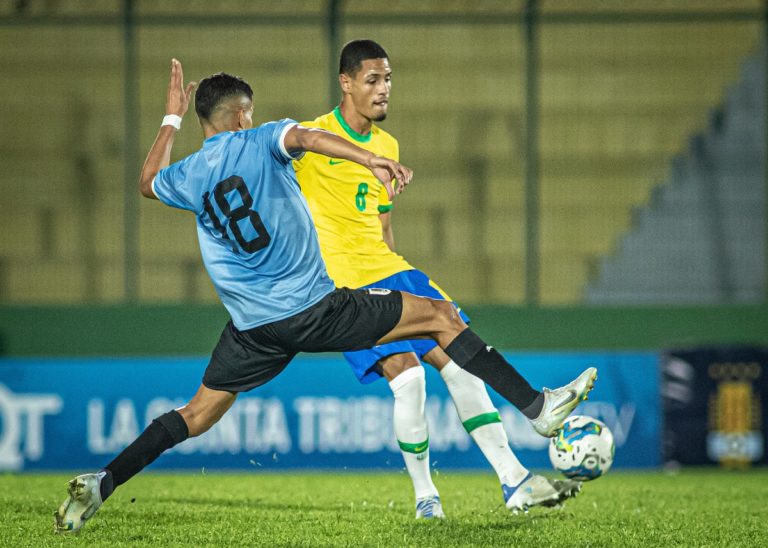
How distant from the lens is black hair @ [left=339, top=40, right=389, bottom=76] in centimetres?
621

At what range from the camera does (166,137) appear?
5.61 meters

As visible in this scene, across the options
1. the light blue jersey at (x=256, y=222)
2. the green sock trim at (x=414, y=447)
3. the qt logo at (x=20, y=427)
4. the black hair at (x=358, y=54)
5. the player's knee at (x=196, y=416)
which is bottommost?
the qt logo at (x=20, y=427)

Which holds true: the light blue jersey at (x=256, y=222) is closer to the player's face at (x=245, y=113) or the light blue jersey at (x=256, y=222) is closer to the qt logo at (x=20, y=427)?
the player's face at (x=245, y=113)

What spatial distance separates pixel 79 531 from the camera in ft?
17.6

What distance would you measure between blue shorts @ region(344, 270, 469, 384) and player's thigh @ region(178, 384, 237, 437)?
2.39 feet

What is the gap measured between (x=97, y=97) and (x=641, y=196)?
4639mm

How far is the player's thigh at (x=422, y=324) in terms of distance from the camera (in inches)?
206

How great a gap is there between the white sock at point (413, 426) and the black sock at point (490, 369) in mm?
774

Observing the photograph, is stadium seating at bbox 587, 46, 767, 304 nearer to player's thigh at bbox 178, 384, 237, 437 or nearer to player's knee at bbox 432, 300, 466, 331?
player's knee at bbox 432, 300, 466, 331

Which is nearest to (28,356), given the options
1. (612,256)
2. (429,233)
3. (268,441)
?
(268,441)

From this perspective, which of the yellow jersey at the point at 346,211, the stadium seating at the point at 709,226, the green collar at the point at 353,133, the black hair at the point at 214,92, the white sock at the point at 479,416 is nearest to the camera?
the black hair at the point at 214,92

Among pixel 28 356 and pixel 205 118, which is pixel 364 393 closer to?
pixel 28 356

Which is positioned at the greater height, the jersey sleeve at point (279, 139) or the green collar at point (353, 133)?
the green collar at point (353, 133)

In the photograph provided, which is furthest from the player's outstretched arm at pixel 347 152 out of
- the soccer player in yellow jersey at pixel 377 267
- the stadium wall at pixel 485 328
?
the stadium wall at pixel 485 328
